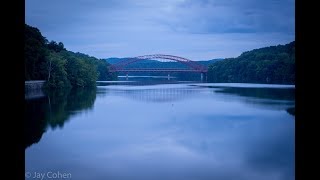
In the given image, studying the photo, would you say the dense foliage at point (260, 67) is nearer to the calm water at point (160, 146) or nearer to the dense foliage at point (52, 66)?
the dense foliage at point (52, 66)

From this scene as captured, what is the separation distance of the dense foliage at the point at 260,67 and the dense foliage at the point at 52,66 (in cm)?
2646

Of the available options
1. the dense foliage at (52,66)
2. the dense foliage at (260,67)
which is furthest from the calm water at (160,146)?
the dense foliage at (260,67)

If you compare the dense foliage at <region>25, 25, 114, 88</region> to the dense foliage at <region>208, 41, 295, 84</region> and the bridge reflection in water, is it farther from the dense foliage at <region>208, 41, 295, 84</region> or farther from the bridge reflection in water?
the dense foliage at <region>208, 41, 295, 84</region>

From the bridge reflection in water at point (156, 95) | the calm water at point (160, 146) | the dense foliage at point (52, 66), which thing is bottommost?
the calm water at point (160, 146)

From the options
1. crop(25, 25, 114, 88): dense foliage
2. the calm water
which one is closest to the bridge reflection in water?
crop(25, 25, 114, 88): dense foliage

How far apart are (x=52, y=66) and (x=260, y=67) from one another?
3624cm

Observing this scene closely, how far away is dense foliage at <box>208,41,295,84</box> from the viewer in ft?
171

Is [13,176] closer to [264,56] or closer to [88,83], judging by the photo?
[88,83]

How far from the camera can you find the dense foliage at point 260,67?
5209cm

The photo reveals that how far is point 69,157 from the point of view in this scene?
943 centimetres
